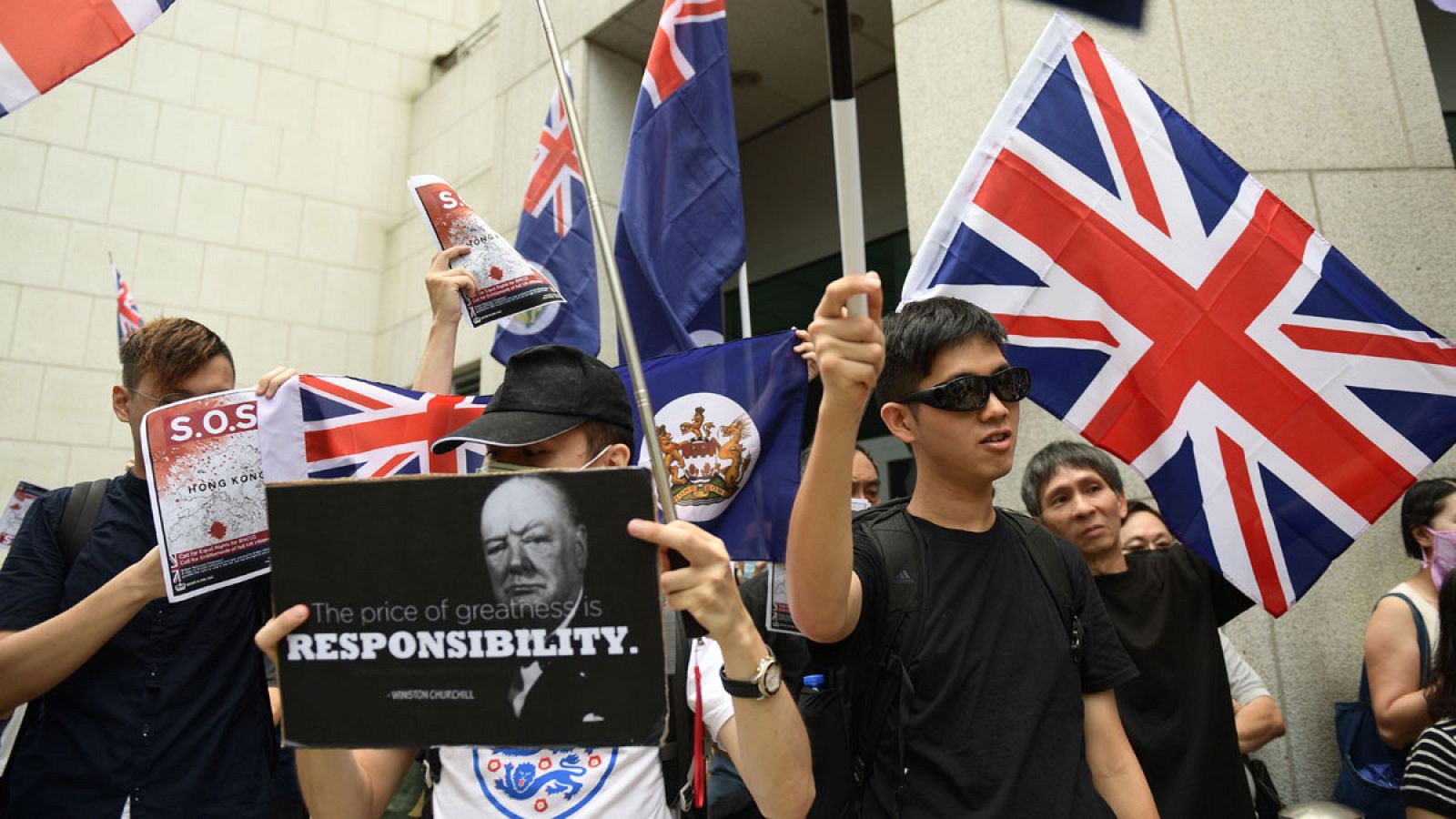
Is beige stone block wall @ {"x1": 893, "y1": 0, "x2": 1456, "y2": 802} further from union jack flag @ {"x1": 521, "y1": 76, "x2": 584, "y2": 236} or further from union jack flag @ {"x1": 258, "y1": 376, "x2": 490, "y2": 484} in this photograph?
union jack flag @ {"x1": 258, "y1": 376, "x2": 490, "y2": 484}

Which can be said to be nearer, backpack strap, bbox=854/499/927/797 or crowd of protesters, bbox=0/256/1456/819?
crowd of protesters, bbox=0/256/1456/819

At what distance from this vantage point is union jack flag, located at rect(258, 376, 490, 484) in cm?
308

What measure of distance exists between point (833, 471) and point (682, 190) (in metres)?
2.70

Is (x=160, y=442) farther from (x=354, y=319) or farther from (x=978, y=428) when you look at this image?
(x=354, y=319)

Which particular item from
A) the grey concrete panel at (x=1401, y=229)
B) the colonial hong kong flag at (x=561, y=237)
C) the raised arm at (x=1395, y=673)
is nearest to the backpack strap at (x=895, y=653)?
the raised arm at (x=1395, y=673)

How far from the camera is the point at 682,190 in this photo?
4184 mm

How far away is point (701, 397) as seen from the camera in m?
3.42

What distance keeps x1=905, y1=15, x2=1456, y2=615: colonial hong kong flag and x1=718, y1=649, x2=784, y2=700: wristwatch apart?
6.62 ft

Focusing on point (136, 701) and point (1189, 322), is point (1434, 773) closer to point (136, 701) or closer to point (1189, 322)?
point (1189, 322)

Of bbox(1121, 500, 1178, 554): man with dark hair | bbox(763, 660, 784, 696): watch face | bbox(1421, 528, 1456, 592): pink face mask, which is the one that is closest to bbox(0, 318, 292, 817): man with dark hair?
bbox(763, 660, 784, 696): watch face

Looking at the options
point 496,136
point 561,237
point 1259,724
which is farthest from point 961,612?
point 496,136

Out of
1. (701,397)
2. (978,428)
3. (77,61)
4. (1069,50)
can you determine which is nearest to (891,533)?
(978,428)

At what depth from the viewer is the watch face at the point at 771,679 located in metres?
1.62

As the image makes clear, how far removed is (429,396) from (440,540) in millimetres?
1864
